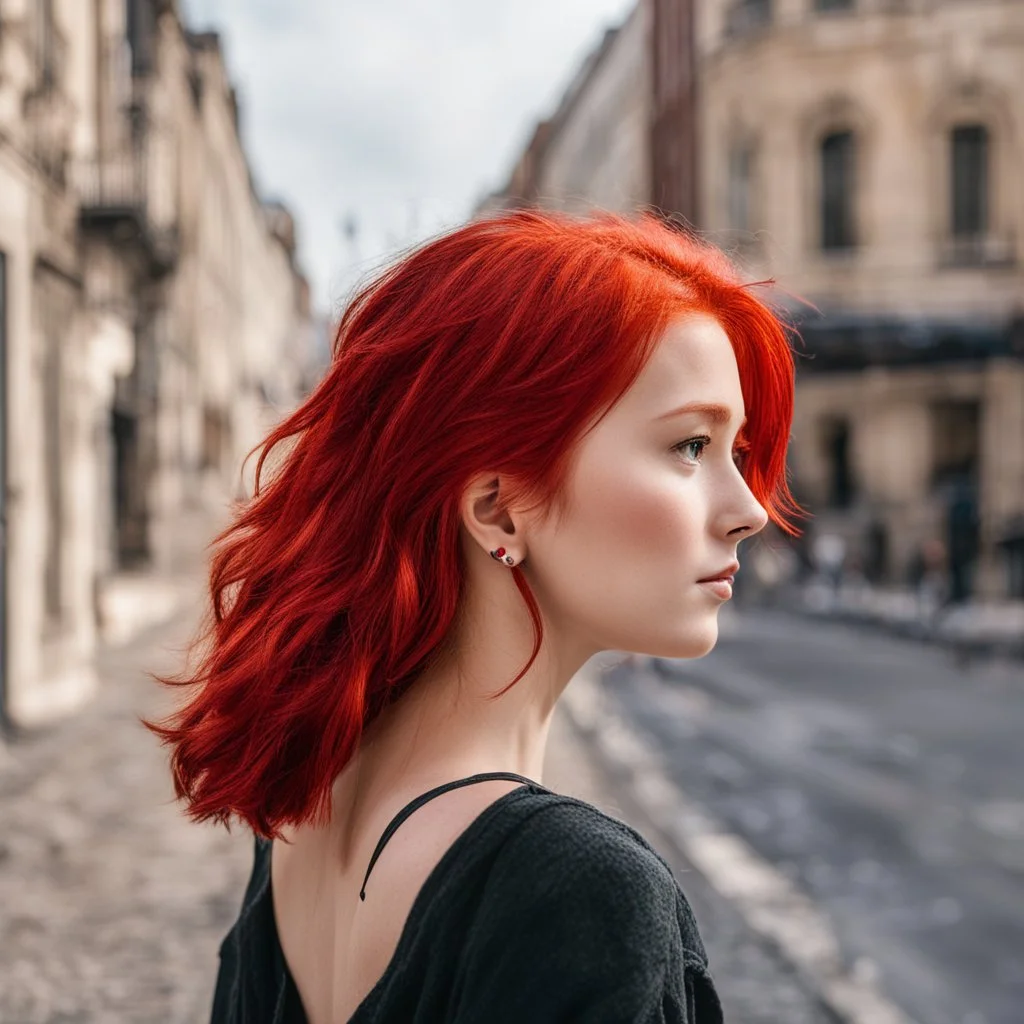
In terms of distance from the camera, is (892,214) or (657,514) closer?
(657,514)

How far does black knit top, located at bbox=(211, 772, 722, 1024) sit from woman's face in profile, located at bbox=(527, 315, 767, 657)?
19cm

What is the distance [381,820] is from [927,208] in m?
29.9

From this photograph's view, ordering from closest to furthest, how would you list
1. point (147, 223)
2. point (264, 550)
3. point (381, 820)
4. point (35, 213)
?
point (381, 820)
point (264, 550)
point (35, 213)
point (147, 223)

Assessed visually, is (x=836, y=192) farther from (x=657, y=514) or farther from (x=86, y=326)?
(x=657, y=514)

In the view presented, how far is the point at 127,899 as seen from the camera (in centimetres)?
518

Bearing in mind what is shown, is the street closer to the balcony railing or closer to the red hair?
the red hair

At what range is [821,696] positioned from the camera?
467 inches

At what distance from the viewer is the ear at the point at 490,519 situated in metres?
1.10

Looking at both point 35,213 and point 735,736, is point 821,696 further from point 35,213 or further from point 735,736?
point 35,213

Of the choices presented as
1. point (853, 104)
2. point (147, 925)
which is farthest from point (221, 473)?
point (147, 925)

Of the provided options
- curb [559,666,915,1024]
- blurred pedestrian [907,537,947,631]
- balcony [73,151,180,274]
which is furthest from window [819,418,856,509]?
curb [559,666,915,1024]

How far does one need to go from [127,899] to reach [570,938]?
4.74 m

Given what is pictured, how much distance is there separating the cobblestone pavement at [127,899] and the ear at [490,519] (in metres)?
1.45

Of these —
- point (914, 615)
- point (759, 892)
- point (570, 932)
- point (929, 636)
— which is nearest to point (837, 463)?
point (914, 615)
